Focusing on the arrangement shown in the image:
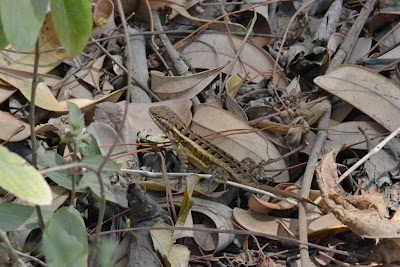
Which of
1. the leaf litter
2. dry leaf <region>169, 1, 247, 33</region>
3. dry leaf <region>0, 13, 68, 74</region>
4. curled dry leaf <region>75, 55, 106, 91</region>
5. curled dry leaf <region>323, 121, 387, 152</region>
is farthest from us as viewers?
dry leaf <region>169, 1, 247, 33</region>

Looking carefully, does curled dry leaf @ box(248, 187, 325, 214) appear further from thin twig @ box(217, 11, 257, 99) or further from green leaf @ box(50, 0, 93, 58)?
green leaf @ box(50, 0, 93, 58)

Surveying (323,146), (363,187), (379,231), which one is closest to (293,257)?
(379,231)

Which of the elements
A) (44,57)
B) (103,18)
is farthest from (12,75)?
(103,18)

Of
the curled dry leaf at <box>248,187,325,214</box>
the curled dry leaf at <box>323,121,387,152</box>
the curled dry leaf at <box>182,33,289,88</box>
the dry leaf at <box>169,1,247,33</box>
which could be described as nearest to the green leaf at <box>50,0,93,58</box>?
the curled dry leaf at <box>248,187,325,214</box>

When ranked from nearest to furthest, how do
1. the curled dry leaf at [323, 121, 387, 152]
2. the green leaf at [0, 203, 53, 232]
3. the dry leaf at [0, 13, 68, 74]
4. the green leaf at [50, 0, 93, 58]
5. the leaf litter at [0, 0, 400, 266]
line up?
the green leaf at [50, 0, 93, 58] < the green leaf at [0, 203, 53, 232] < the leaf litter at [0, 0, 400, 266] < the curled dry leaf at [323, 121, 387, 152] < the dry leaf at [0, 13, 68, 74]

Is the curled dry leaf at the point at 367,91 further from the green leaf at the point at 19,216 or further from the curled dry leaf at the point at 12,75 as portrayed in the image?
the green leaf at the point at 19,216

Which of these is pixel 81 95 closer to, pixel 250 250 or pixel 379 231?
pixel 250 250

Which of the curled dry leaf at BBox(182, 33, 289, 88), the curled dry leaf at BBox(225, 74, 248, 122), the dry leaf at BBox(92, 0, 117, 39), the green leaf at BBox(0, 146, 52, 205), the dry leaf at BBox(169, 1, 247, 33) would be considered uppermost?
the green leaf at BBox(0, 146, 52, 205)
